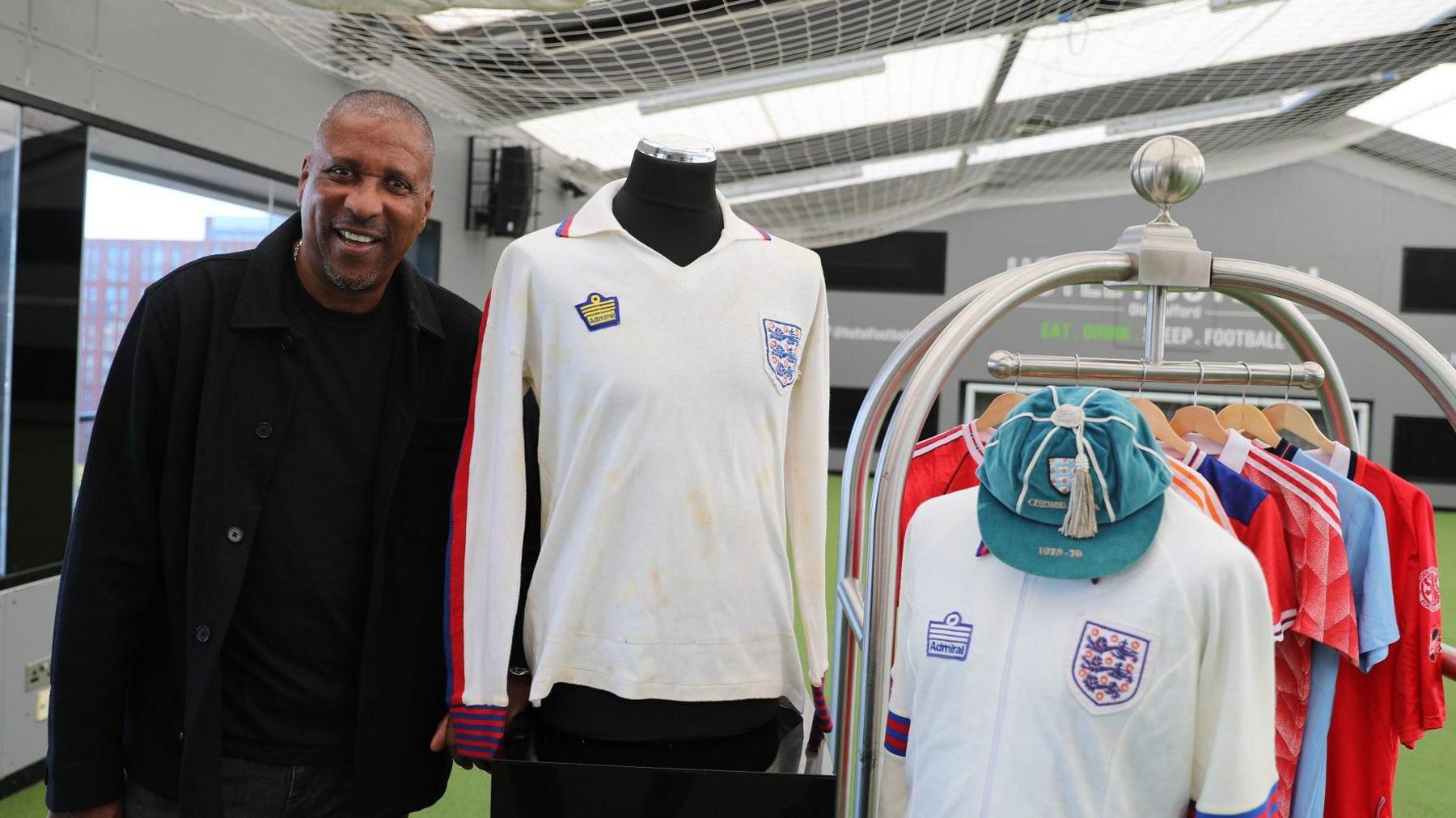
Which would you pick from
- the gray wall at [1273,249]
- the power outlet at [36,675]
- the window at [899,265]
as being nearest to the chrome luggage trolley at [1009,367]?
the power outlet at [36,675]

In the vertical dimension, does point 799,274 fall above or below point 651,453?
above

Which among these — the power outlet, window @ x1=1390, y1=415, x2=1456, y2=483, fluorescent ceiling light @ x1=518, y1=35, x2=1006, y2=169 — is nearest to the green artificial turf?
the power outlet

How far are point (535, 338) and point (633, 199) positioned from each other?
206 mm

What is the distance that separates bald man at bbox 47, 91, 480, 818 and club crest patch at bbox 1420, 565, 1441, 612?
1.17 meters

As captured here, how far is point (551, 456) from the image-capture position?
4.26 feet

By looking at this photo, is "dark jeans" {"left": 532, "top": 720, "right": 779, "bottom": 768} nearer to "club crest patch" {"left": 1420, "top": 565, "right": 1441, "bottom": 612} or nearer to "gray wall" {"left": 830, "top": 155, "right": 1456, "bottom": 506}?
"club crest patch" {"left": 1420, "top": 565, "right": 1441, "bottom": 612}

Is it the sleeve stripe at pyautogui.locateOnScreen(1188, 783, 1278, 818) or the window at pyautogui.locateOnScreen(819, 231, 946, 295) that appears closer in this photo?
the sleeve stripe at pyautogui.locateOnScreen(1188, 783, 1278, 818)

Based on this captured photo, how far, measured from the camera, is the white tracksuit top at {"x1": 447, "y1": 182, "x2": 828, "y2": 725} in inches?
49.1

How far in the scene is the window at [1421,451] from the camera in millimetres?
9016

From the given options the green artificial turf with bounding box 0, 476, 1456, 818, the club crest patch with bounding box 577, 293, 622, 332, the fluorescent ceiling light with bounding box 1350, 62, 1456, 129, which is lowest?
the green artificial turf with bounding box 0, 476, 1456, 818

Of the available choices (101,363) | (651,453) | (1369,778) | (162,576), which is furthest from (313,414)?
(101,363)

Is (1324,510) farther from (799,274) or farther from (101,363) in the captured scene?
(101,363)

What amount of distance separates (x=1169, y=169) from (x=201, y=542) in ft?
3.90

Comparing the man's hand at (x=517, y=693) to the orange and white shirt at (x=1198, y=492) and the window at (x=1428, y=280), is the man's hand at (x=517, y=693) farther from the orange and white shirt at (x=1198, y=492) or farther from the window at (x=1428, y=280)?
the window at (x=1428, y=280)
